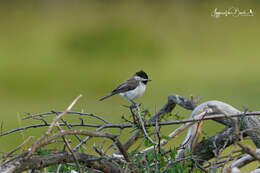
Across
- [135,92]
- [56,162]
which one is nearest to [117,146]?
[56,162]

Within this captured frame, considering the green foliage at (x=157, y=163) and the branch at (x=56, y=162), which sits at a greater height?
the branch at (x=56, y=162)

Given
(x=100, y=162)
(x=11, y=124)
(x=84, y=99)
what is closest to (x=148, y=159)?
(x=100, y=162)

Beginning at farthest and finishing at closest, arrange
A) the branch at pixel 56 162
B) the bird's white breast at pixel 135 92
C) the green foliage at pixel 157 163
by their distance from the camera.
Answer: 1. the bird's white breast at pixel 135 92
2. the green foliage at pixel 157 163
3. the branch at pixel 56 162

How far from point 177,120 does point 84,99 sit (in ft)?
21.6

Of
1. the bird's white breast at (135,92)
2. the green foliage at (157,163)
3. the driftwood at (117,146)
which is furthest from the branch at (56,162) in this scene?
the bird's white breast at (135,92)

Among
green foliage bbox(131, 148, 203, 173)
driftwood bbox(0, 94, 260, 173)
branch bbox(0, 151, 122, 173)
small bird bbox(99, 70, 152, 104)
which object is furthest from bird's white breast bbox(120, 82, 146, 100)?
branch bbox(0, 151, 122, 173)

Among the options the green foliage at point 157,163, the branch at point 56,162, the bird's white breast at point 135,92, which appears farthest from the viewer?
the bird's white breast at point 135,92

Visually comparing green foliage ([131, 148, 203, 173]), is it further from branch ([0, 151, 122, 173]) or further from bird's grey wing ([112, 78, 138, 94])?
bird's grey wing ([112, 78, 138, 94])

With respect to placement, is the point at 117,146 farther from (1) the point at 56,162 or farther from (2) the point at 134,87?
(2) the point at 134,87

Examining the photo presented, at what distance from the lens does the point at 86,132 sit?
5.57ft

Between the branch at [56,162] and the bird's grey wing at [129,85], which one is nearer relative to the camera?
the branch at [56,162]

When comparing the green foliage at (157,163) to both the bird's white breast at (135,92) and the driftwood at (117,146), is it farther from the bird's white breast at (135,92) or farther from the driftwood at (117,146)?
the bird's white breast at (135,92)

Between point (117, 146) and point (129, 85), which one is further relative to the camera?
point (129, 85)

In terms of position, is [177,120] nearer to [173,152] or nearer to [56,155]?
[173,152]
